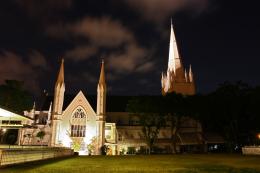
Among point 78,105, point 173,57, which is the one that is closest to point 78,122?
point 78,105

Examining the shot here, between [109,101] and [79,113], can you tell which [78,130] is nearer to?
[79,113]

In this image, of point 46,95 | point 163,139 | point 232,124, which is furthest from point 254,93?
point 46,95

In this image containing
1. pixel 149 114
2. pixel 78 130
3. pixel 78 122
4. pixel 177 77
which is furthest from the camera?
pixel 177 77

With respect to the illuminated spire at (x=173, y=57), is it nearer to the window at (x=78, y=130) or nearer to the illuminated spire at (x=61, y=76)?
the illuminated spire at (x=61, y=76)

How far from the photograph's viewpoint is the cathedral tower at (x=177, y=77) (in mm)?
77688

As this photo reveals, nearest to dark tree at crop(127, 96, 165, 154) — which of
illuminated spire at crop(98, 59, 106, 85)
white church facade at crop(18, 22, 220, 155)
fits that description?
white church facade at crop(18, 22, 220, 155)

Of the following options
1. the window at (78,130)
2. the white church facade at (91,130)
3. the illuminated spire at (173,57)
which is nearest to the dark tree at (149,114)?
the white church facade at (91,130)

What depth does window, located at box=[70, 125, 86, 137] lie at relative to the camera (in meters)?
56.5

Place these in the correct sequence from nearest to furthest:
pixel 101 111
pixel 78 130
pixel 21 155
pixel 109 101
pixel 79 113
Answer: pixel 21 155, pixel 78 130, pixel 101 111, pixel 79 113, pixel 109 101

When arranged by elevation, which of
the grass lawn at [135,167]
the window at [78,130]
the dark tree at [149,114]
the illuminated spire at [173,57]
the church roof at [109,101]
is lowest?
the grass lawn at [135,167]

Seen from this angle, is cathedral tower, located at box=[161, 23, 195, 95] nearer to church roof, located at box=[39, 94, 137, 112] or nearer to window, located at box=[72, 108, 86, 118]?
church roof, located at box=[39, 94, 137, 112]

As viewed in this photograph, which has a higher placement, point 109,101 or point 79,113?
point 109,101

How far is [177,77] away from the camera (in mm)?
78438

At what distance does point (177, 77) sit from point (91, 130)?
3373 cm
